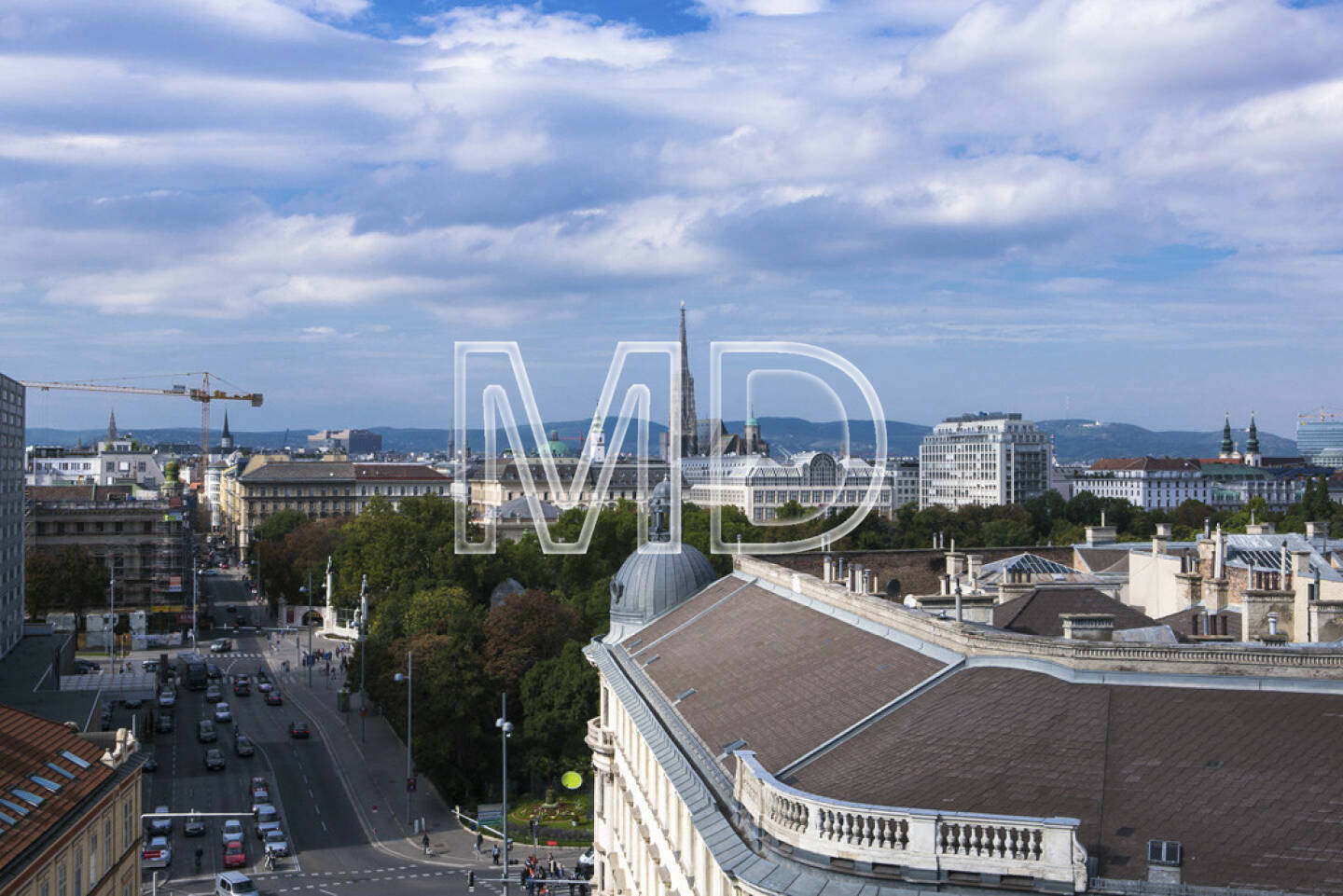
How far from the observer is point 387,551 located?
102m

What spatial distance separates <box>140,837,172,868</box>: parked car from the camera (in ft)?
172

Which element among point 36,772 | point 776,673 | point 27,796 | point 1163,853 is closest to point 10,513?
point 36,772

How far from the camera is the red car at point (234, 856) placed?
54.0 metres

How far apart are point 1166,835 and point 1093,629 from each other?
6.80 meters

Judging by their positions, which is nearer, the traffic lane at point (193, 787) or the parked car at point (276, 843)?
the parked car at point (276, 843)

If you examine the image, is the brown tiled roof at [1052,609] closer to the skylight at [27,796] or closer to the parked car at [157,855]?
the skylight at [27,796]

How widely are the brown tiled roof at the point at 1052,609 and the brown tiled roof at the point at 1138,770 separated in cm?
1883

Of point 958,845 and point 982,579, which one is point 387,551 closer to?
point 982,579

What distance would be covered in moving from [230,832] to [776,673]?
3552 centimetres

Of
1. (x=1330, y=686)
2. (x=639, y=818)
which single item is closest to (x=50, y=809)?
(x=639, y=818)

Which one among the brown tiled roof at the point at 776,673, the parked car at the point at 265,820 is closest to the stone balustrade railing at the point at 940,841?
the brown tiled roof at the point at 776,673

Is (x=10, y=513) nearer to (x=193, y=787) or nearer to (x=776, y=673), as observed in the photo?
(x=193, y=787)

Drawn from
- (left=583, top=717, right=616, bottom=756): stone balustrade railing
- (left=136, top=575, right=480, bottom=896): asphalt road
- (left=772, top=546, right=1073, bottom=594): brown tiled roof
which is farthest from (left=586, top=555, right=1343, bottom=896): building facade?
(left=772, top=546, right=1073, bottom=594): brown tiled roof

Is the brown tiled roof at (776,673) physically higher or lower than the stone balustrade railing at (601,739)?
higher
